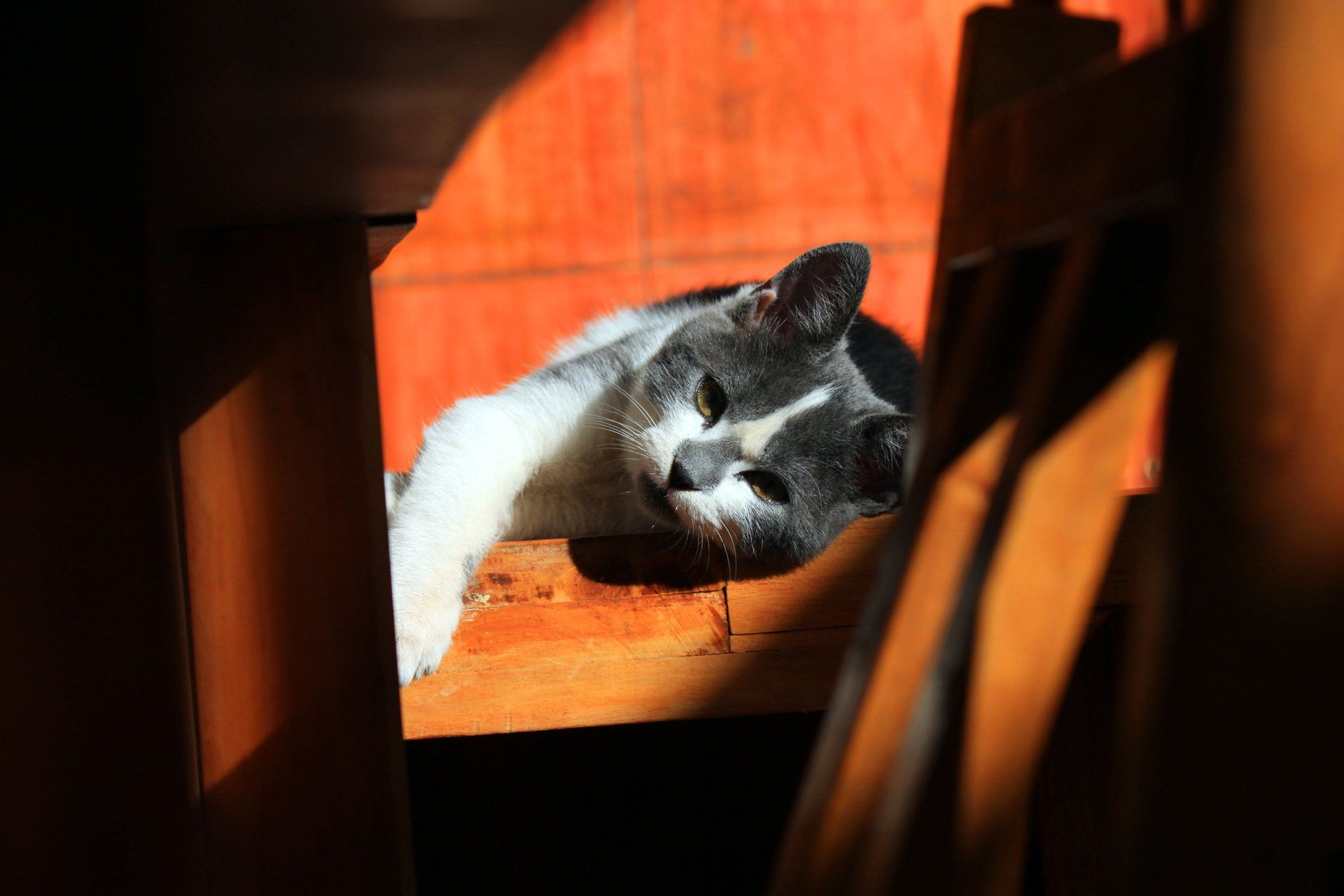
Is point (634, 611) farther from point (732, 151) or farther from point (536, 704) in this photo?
point (732, 151)

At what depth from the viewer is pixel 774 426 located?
5.98 ft

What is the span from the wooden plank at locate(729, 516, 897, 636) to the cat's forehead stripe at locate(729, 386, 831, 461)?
0.29m

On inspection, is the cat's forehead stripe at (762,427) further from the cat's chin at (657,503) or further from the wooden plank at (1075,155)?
the wooden plank at (1075,155)

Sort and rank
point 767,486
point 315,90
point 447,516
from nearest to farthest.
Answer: point 315,90, point 447,516, point 767,486

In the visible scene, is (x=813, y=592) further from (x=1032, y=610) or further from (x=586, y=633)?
(x=1032, y=610)

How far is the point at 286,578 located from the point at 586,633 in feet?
1.70

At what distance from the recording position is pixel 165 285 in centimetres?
96

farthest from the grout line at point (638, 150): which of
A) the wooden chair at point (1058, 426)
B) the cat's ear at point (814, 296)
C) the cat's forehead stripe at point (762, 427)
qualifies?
the wooden chair at point (1058, 426)

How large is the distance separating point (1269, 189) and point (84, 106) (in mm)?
878

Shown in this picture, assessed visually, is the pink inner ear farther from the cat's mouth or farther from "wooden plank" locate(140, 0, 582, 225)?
"wooden plank" locate(140, 0, 582, 225)

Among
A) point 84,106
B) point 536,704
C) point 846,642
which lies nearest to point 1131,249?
point 84,106

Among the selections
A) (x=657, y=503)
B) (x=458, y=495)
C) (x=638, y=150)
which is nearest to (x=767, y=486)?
(x=657, y=503)

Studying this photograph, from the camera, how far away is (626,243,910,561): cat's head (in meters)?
1.73

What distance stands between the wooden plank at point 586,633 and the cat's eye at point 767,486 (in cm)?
35
